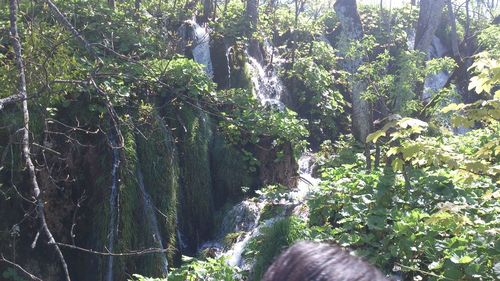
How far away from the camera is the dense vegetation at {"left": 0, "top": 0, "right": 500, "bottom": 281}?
4.06 meters

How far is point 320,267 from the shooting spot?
3.51 feet

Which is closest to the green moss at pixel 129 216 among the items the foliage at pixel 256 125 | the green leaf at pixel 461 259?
the foliage at pixel 256 125

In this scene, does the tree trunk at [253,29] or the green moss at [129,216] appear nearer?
the green moss at [129,216]

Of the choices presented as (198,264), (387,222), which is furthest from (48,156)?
(387,222)

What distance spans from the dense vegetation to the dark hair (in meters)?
2.41

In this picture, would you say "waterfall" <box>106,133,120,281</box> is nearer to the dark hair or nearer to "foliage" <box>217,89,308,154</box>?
"foliage" <box>217,89,308,154</box>

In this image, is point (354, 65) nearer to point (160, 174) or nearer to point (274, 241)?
point (160, 174)

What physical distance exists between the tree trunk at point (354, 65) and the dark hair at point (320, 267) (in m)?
9.53

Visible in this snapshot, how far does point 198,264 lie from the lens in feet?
16.1

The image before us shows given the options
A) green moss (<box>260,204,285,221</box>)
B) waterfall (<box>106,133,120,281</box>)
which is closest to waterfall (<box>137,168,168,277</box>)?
waterfall (<box>106,133,120,281</box>)

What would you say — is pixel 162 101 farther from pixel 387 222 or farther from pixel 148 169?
pixel 387 222

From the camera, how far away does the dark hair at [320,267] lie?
1.05 metres

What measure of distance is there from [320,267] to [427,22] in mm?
11962

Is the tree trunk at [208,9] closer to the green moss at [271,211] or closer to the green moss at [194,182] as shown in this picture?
the green moss at [194,182]
